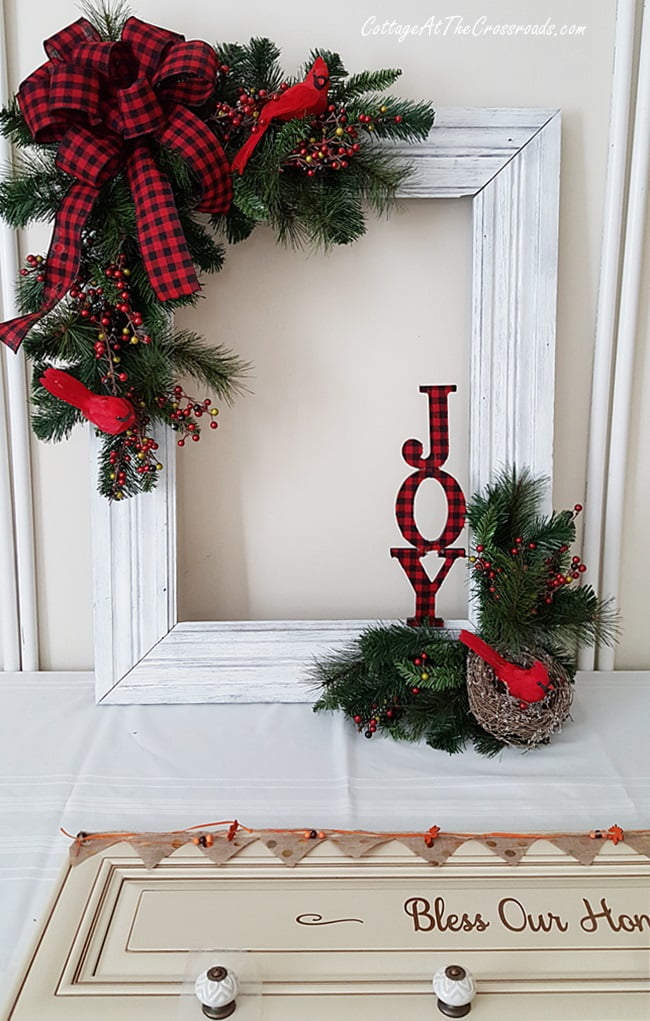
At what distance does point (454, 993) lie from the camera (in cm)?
63

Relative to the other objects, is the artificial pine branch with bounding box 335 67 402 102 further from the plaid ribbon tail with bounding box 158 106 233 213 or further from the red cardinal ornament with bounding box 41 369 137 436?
the red cardinal ornament with bounding box 41 369 137 436

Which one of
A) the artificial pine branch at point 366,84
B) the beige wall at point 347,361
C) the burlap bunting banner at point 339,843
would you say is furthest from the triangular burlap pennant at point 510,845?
the artificial pine branch at point 366,84

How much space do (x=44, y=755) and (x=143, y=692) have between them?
0.50ft

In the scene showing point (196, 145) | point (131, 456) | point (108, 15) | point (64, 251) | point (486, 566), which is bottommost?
point (486, 566)

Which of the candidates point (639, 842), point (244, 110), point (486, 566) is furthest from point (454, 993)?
point (244, 110)

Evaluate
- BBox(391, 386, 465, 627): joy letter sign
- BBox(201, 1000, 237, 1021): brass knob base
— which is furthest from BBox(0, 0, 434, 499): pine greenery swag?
BBox(201, 1000, 237, 1021): brass knob base

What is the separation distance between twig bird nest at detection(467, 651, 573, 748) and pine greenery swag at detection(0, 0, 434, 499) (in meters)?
0.42

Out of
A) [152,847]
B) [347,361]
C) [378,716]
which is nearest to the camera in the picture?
[152,847]

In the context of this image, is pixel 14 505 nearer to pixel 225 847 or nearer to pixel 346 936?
pixel 225 847

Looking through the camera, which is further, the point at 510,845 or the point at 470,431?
the point at 470,431

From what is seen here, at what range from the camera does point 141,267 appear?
1007mm

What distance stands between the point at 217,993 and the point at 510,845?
304 mm

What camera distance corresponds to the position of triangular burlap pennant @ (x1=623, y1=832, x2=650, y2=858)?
81 centimetres

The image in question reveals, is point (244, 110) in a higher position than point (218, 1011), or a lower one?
higher
